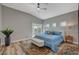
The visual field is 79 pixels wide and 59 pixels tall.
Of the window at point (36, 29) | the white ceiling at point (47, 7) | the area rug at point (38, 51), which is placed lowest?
the area rug at point (38, 51)

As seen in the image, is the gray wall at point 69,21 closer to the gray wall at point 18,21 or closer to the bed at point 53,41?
the bed at point 53,41

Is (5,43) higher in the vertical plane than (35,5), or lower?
lower

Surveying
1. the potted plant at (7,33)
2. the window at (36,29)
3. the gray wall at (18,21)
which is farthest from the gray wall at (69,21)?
the potted plant at (7,33)

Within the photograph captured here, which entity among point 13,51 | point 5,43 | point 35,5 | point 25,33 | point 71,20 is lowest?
point 13,51

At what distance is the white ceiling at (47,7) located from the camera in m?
2.03

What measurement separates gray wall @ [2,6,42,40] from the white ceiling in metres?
0.09

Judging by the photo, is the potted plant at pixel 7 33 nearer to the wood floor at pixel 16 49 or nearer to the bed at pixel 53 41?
the wood floor at pixel 16 49

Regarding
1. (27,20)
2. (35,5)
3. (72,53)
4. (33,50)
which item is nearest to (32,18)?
(27,20)

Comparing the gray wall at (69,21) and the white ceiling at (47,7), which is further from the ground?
the white ceiling at (47,7)

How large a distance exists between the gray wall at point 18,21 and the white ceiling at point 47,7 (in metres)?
0.09

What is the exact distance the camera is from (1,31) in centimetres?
203

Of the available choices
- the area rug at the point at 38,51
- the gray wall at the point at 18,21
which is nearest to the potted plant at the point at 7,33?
the gray wall at the point at 18,21

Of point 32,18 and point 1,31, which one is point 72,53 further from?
point 1,31
